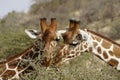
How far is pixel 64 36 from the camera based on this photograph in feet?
22.3

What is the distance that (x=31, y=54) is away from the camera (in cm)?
666

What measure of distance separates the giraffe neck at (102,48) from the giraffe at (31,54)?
1.39 ft

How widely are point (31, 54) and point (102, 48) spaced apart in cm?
100

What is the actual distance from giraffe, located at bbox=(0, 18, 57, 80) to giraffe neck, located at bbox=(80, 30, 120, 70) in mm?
423

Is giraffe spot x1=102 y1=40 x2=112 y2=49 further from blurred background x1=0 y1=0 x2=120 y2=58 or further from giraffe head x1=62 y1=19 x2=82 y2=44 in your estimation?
blurred background x1=0 y1=0 x2=120 y2=58

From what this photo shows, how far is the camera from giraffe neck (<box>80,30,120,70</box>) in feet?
22.5

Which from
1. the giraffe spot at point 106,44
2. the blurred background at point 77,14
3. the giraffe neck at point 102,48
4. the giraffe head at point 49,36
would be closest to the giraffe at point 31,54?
the giraffe head at point 49,36

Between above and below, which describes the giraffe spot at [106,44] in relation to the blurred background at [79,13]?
above

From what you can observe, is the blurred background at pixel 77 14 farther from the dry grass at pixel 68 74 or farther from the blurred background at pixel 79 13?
the dry grass at pixel 68 74

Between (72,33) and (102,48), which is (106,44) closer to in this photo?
(102,48)

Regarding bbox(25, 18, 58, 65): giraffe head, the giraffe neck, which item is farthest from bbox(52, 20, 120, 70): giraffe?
bbox(25, 18, 58, 65): giraffe head

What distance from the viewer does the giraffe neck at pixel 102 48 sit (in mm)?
6867

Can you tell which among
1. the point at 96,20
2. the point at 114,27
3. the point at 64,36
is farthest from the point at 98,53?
the point at 96,20

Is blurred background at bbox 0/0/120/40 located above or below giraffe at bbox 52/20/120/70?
below
